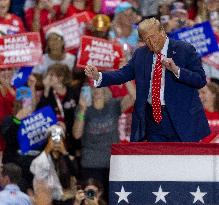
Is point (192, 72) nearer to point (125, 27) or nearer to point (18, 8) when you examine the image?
point (125, 27)

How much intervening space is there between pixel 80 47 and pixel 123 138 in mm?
1256

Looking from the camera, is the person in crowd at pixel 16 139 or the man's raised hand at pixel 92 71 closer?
the man's raised hand at pixel 92 71

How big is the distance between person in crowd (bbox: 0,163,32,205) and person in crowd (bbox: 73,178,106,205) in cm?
50

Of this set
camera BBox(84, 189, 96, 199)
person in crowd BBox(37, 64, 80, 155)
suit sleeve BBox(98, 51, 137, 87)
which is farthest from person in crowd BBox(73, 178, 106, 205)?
suit sleeve BBox(98, 51, 137, 87)

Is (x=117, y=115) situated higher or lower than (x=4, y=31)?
lower

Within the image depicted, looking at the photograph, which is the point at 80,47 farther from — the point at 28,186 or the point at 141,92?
the point at 141,92

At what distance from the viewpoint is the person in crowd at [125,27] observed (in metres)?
11.7

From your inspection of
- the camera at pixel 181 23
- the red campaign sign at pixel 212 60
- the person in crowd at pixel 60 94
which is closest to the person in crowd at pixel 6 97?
the person in crowd at pixel 60 94

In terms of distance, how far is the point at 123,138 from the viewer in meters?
10.5

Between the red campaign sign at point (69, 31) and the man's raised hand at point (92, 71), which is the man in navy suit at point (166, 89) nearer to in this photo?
the man's raised hand at point (92, 71)

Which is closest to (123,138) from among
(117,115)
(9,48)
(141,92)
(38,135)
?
(117,115)

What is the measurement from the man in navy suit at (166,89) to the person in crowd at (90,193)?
208 cm

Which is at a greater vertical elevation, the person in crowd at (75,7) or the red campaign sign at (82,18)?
the person in crowd at (75,7)

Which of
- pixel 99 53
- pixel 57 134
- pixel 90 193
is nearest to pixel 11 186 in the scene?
pixel 90 193
